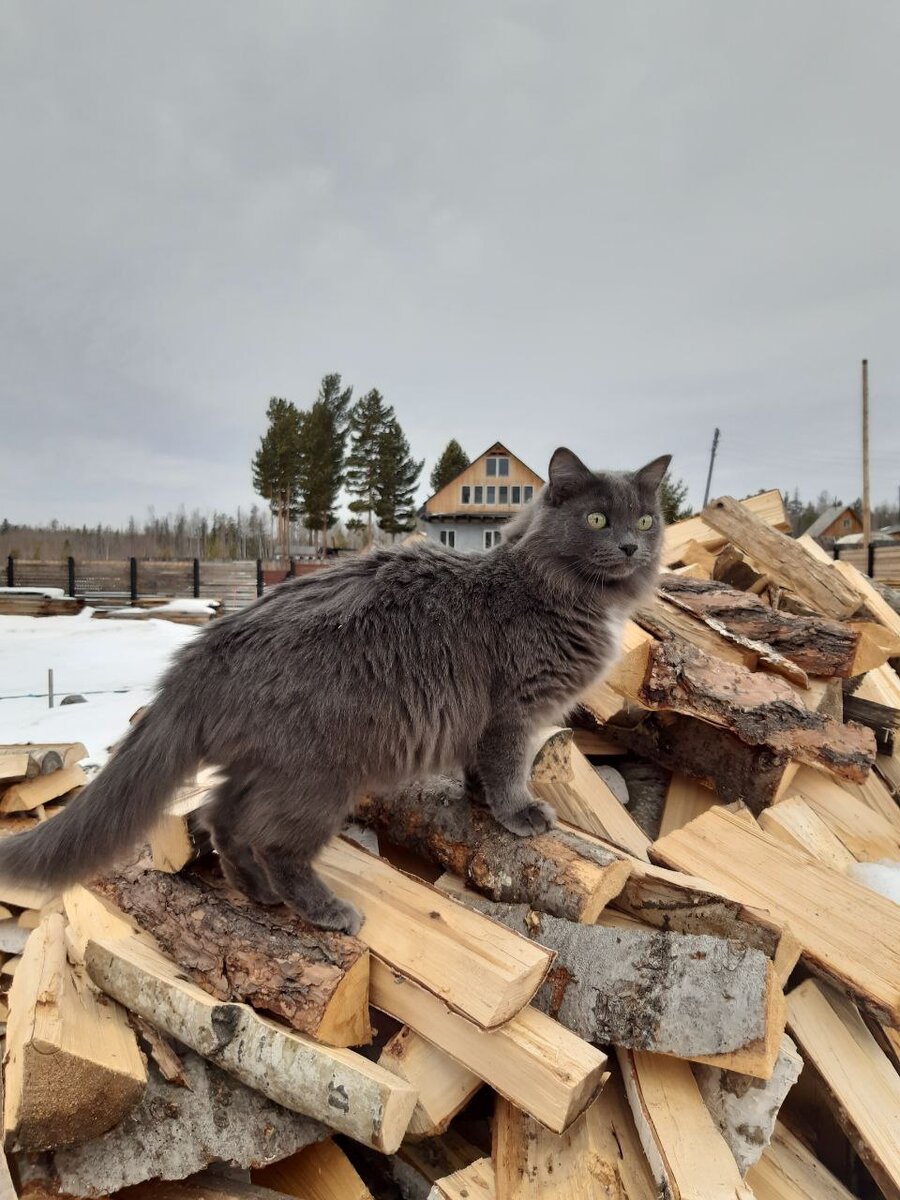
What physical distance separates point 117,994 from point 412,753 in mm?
1012

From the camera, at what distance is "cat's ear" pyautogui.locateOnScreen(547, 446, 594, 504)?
237cm

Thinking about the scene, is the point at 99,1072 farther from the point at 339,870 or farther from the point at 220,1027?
the point at 339,870

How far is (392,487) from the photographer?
106 feet

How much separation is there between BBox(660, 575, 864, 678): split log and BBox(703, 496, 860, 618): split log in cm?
68

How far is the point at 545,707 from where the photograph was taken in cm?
227

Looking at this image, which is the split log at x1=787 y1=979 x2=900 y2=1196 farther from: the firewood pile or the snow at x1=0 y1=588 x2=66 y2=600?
the snow at x1=0 y1=588 x2=66 y2=600

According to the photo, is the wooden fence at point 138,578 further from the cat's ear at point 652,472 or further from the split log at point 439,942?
the split log at point 439,942

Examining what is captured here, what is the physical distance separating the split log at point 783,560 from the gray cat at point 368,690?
1984 mm

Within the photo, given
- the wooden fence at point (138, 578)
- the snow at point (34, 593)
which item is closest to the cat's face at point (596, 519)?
the snow at point (34, 593)

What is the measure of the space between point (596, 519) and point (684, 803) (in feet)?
4.25

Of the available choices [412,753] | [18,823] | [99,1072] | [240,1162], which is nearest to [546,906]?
[412,753]

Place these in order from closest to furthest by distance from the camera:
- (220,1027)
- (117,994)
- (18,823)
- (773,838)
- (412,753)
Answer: (220,1027) → (117,994) → (412,753) → (773,838) → (18,823)

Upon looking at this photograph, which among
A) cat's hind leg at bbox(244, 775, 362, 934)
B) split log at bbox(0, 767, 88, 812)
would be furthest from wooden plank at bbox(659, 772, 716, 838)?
split log at bbox(0, 767, 88, 812)

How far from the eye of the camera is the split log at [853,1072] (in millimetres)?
1637
